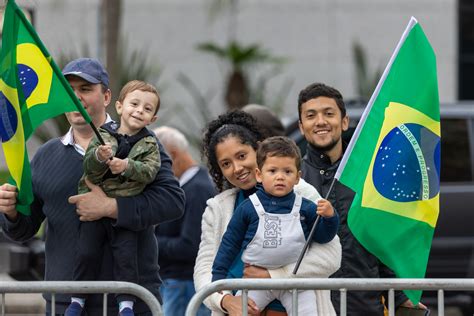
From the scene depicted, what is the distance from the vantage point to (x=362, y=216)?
5.66 m

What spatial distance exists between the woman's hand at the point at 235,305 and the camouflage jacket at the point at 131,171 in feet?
2.07

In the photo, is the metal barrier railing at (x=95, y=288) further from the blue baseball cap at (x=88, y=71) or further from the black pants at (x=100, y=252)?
the blue baseball cap at (x=88, y=71)

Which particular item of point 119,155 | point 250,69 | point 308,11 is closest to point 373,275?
point 119,155

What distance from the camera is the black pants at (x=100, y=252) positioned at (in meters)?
5.66

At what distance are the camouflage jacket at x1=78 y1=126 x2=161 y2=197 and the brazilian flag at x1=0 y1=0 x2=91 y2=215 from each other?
9.9 inches

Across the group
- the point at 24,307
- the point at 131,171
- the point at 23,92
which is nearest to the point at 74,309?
the point at 131,171

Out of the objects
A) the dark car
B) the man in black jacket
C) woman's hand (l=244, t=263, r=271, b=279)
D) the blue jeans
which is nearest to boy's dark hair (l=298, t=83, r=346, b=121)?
the man in black jacket

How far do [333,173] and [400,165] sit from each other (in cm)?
49

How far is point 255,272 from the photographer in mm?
5621

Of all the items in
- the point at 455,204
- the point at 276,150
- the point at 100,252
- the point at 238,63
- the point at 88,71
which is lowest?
the point at 100,252

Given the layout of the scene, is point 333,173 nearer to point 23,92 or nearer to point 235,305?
point 235,305

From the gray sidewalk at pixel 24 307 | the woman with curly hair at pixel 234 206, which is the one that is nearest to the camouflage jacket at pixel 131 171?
Result: the woman with curly hair at pixel 234 206

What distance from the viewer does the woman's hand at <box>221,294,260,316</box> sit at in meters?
5.55

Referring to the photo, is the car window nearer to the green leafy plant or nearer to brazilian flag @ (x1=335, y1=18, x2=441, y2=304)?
brazilian flag @ (x1=335, y1=18, x2=441, y2=304)
